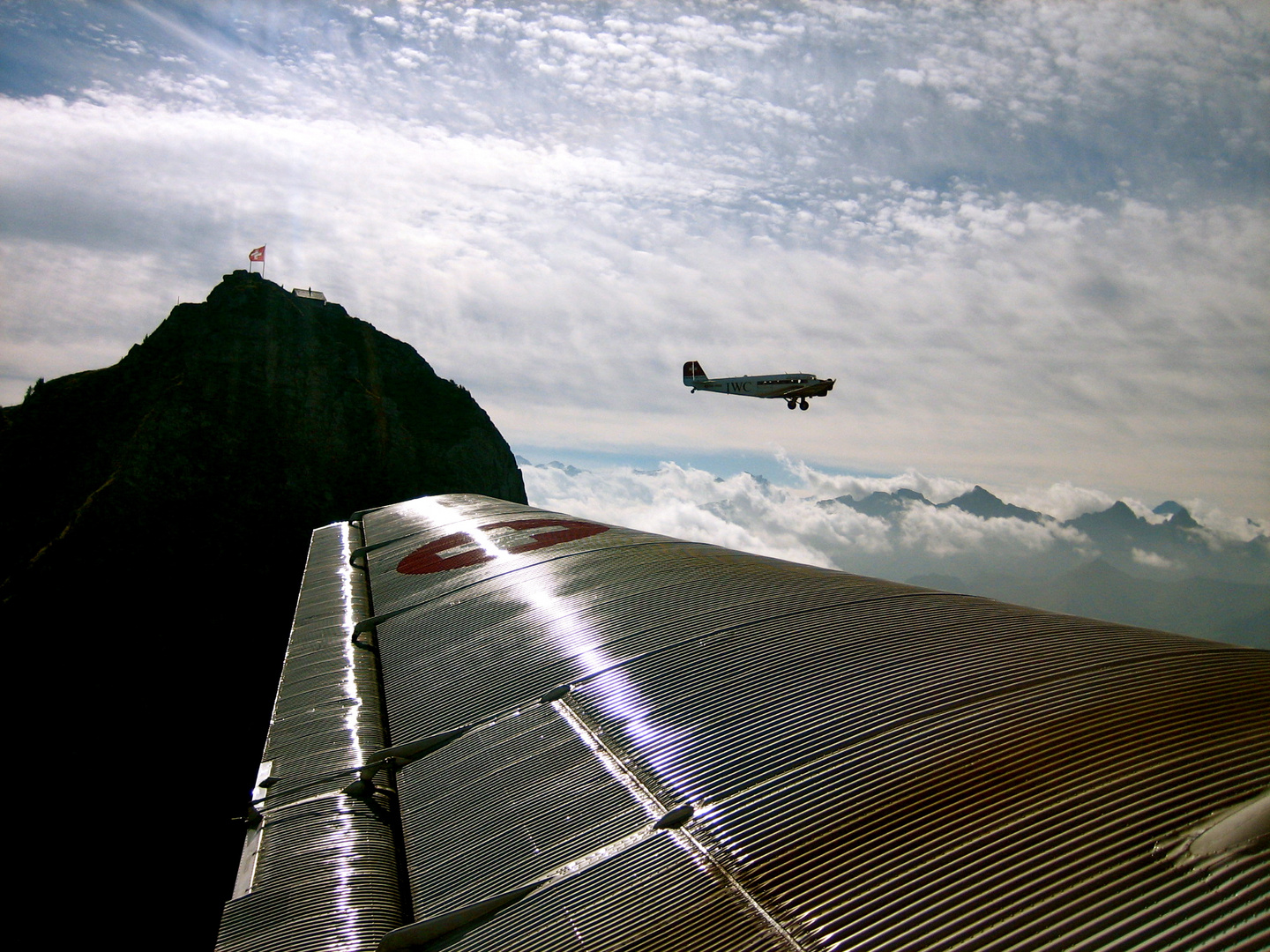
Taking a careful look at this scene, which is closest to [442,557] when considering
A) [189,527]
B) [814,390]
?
[814,390]

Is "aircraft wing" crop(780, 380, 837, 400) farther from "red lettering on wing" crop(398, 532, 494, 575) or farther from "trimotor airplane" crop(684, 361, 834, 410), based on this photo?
"red lettering on wing" crop(398, 532, 494, 575)

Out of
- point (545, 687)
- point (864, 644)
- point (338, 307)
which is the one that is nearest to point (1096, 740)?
point (864, 644)

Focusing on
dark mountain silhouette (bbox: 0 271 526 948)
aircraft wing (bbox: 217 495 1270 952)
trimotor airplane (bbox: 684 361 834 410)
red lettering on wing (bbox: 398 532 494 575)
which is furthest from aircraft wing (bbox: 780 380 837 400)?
dark mountain silhouette (bbox: 0 271 526 948)

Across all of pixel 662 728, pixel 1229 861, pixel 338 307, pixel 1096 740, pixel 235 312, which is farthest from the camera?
pixel 338 307

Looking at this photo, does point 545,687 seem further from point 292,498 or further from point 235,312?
point 235,312

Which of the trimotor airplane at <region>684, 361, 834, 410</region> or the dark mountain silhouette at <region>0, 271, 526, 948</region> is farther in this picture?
the trimotor airplane at <region>684, 361, 834, 410</region>

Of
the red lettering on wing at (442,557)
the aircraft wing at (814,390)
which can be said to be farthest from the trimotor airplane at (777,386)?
the red lettering on wing at (442,557)
